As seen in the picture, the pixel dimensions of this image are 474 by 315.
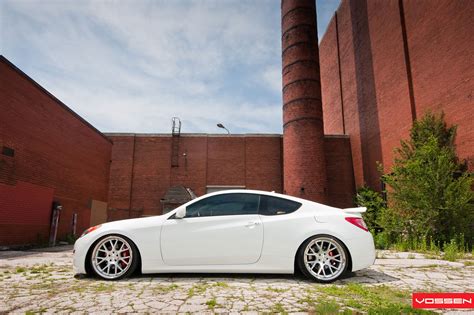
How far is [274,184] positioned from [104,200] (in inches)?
430

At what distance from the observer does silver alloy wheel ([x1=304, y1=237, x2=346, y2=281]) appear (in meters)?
4.27

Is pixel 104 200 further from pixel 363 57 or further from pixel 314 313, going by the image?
pixel 363 57

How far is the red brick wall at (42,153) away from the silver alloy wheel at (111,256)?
6.72 m

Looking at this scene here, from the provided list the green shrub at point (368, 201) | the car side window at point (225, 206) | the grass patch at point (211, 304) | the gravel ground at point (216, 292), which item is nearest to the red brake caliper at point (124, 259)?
the gravel ground at point (216, 292)

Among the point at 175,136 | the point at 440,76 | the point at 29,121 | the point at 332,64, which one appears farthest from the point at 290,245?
the point at 332,64

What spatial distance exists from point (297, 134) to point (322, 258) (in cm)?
1460

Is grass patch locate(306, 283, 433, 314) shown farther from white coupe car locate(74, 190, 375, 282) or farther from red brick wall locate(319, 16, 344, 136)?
red brick wall locate(319, 16, 344, 136)

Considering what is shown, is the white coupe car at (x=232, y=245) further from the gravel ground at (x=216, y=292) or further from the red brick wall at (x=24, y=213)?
the red brick wall at (x=24, y=213)

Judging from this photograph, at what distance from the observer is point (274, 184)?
21.5 m

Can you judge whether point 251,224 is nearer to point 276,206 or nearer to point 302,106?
point 276,206

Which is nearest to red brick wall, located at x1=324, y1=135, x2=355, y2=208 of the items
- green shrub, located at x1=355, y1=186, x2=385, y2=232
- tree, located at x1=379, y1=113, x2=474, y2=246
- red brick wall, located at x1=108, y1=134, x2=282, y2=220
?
green shrub, located at x1=355, y1=186, x2=385, y2=232

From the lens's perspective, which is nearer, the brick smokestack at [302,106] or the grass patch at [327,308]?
→ the grass patch at [327,308]

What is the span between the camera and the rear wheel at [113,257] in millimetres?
4320

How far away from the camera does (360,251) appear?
428 cm
